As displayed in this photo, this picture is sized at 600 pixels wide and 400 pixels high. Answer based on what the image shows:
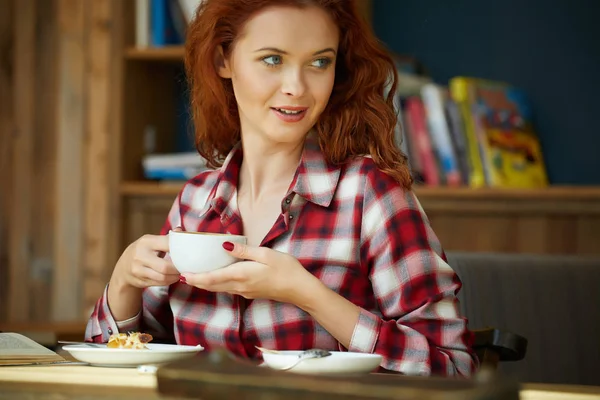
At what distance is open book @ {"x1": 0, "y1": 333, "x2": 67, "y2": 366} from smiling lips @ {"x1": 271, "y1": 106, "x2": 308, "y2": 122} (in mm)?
483

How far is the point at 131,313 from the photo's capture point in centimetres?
153

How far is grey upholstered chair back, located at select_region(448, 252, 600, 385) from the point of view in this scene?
1.92 metres

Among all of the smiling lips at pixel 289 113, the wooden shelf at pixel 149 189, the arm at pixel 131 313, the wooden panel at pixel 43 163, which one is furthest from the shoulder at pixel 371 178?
the wooden panel at pixel 43 163

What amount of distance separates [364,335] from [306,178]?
290 mm

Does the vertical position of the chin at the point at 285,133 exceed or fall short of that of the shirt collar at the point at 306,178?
it exceeds it

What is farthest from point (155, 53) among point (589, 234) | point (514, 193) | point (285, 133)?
point (285, 133)

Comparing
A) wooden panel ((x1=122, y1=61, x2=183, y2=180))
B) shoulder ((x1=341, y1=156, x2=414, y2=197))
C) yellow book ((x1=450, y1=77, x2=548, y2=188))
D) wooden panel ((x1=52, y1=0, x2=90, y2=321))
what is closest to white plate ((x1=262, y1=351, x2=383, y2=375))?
shoulder ((x1=341, y1=156, x2=414, y2=197))

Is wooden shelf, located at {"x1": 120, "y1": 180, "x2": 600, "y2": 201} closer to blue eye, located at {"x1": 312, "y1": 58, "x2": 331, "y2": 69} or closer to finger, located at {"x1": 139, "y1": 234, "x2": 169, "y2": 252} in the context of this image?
blue eye, located at {"x1": 312, "y1": 58, "x2": 331, "y2": 69}

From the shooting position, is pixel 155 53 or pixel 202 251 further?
pixel 155 53

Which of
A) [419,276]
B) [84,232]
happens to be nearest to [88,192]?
[84,232]

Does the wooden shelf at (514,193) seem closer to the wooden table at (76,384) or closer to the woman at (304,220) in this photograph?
the woman at (304,220)

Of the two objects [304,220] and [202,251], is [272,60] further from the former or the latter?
[202,251]

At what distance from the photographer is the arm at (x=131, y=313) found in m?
1.51

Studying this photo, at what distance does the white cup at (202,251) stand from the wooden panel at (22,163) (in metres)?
2.22
